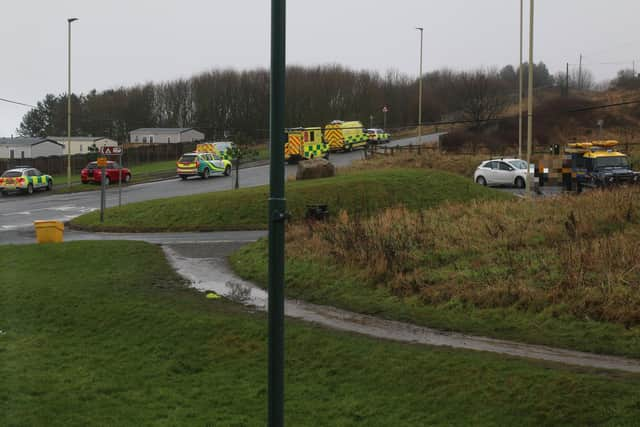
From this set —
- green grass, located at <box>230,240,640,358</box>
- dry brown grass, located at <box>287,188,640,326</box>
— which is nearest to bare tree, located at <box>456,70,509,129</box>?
dry brown grass, located at <box>287,188,640,326</box>

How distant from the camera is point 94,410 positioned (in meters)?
8.73

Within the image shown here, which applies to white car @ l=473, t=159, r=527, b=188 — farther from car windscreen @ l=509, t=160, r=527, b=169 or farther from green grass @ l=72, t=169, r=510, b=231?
green grass @ l=72, t=169, r=510, b=231

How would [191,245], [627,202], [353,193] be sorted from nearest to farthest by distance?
1. [627,202]
2. [191,245]
3. [353,193]

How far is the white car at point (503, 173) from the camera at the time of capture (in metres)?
43.5

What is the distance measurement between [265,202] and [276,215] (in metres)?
25.3

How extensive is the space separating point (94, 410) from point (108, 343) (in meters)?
3.35

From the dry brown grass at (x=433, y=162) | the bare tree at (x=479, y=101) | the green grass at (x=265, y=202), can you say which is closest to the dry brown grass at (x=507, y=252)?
the green grass at (x=265, y=202)

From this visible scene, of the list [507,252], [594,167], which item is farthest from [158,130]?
[507,252]

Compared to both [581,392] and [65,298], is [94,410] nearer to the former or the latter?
[581,392]

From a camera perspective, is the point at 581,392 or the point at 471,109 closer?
the point at 581,392

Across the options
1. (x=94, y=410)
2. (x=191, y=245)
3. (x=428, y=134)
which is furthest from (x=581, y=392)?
(x=428, y=134)

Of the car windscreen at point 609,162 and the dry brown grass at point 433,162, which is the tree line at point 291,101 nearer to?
the dry brown grass at point 433,162

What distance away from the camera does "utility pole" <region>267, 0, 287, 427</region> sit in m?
4.82

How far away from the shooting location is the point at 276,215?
4875mm
